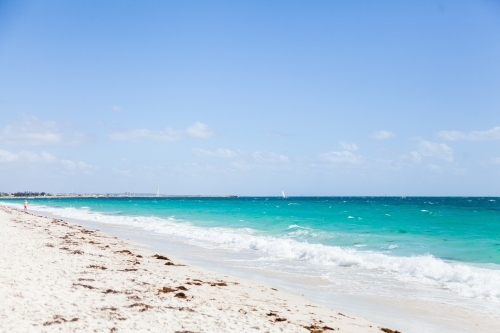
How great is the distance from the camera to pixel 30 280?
855cm

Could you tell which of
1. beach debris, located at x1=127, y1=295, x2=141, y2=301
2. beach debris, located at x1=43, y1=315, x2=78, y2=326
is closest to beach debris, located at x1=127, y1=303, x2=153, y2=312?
beach debris, located at x1=127, y1=295, x2=141, y2=301

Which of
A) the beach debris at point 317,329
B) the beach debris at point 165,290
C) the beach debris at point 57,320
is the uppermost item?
the beach debris at point 57,320

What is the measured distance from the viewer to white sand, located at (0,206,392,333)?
21.0 ft

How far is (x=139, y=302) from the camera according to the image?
7.66 metres

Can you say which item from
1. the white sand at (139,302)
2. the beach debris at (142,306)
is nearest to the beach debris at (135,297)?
the white sand at (139,302)

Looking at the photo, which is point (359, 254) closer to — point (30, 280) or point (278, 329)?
point (278, 329)

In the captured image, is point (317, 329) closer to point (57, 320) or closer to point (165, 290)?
point (165, 290)

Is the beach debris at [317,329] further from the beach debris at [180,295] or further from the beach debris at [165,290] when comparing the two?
the beach debris at [165,290]

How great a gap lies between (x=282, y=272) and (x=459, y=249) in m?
10.8

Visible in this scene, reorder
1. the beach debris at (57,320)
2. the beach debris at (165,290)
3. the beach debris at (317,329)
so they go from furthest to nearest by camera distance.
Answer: the beach debris at (165,290) < the beach debris at (317,329) < the beach debris at (57,320)

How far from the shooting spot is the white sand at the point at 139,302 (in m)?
6.41

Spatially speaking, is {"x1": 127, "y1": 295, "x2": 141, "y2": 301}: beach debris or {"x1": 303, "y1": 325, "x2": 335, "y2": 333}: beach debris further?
{"x1": 127, "y1": 295, "x2": 141, "y2": 301}: beach debris

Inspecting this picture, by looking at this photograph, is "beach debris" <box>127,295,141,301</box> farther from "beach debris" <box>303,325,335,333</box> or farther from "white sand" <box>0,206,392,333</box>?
"beach debris" <box>303,325,335,333</box>

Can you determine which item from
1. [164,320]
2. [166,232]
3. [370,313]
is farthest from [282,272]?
[166,232]
